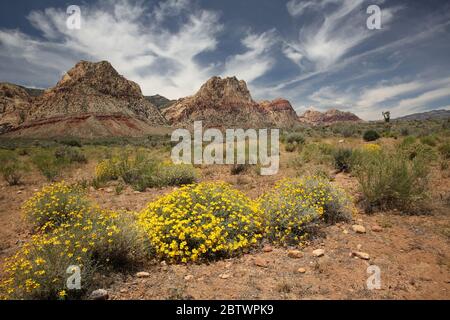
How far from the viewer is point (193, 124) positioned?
91.8 m

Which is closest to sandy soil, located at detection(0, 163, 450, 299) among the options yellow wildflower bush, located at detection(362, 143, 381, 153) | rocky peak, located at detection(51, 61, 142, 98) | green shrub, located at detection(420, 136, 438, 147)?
yellow wildflower bush, located at detection(362, 143, 381, 153)

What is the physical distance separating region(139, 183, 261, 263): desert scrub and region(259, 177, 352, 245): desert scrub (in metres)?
0.31

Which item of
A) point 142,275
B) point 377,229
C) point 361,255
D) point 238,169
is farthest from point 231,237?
point 238,169

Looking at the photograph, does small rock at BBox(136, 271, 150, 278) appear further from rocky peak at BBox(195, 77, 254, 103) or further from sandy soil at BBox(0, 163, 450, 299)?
rocky peak at BBox(195, 77, 254, 103)

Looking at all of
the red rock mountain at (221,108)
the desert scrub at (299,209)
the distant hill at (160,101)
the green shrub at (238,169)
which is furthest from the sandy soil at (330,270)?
the distant hill at (160,101)

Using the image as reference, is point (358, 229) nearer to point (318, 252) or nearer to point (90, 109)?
point (318, 252)

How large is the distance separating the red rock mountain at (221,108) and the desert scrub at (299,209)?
270 ft

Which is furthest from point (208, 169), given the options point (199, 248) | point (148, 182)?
point (199, 248)

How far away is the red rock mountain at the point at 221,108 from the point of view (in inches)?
3738

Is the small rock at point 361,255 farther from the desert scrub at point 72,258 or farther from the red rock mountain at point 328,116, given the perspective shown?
the red rock mountain at point 328,116

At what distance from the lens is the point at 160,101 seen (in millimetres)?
128875

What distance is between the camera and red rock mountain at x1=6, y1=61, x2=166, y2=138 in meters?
64.8

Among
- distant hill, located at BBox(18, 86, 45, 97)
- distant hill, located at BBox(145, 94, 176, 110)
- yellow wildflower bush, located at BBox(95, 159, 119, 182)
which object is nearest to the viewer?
yellow wildflower bush, located at BBox(95, 159, 119, 182)
